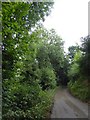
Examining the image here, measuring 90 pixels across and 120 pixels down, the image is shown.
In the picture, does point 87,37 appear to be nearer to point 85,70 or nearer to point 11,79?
point 85,70

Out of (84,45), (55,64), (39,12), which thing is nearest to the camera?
(39,12)

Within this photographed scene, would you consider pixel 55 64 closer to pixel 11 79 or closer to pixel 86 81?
pixel 86 81

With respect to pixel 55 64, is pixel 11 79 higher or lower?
lower

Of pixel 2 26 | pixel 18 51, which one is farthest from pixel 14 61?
pixel 2 26

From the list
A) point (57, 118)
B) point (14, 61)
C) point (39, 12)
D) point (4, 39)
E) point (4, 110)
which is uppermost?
point (39, 12)

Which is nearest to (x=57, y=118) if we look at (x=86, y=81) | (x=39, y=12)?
(x=39, y=12)

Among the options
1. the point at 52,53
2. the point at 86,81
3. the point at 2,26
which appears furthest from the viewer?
the point at 52,53

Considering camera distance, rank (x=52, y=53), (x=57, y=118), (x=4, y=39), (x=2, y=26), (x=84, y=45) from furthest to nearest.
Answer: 1. (x=52, y=53)
2. (x=84, y=45)
3. (x=57, y=118)
4. (x=4, y=39)
5. (x=2, y=26)

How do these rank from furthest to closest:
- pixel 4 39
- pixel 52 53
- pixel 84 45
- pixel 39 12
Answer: pixel 52 53, pixel 84 45, pixel 39 12, pixel 4 39

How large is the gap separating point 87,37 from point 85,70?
124 inches

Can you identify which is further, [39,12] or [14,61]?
[39,12]

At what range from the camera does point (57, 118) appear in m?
11.5

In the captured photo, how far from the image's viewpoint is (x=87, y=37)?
20625 mm

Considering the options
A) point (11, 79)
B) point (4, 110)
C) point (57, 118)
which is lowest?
point (57, 118)
